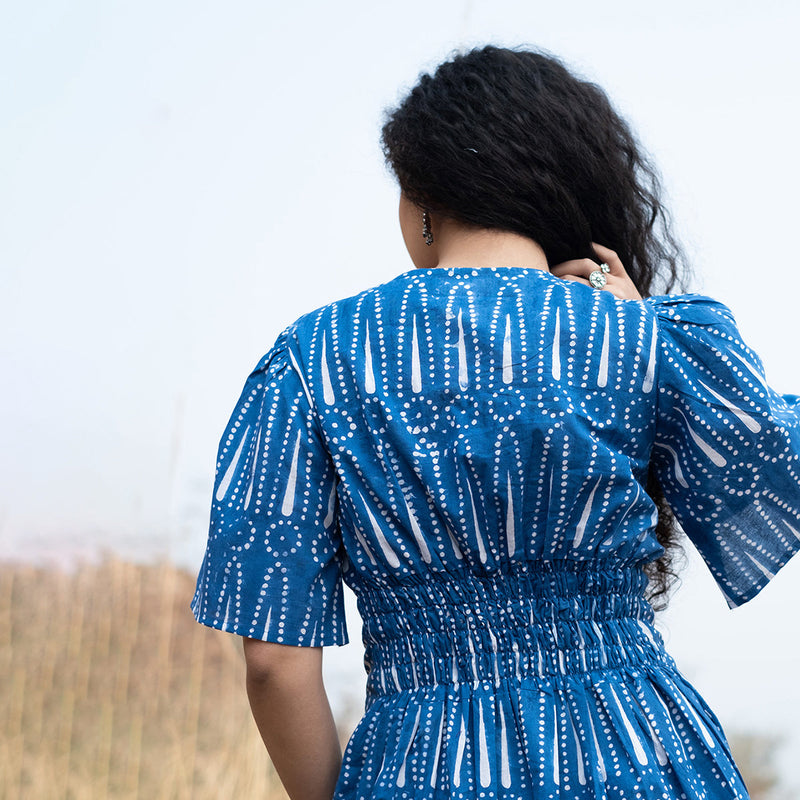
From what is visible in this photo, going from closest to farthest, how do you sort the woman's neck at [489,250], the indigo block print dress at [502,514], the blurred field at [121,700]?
the indigo block print dress at [502,514] → the woman's neck at [489,250] → the blurred field at [121,700]

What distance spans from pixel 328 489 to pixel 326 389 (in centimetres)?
9

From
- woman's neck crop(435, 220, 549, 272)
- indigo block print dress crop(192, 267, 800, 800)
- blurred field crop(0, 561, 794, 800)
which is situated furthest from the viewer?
blurred field crop(0, 561, 794, 800)

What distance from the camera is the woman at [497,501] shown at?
2.74 ft

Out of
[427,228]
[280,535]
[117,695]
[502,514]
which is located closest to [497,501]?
[502,514]

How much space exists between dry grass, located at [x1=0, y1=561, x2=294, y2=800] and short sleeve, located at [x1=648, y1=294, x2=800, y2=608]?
1511 mm

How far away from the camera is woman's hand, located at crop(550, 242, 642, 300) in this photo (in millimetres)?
986

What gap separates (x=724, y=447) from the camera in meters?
0.89

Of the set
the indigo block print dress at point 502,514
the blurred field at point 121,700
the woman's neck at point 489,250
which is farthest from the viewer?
the blurred field at point 121,700

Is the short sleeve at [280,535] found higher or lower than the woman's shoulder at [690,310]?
lower

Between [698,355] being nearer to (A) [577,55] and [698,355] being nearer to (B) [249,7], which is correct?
(A) [577,55]

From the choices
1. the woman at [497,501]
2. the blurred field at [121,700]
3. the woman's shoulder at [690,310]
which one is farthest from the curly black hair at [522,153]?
the blurred field at [121,700]

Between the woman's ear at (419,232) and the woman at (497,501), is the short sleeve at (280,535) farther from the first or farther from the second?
the woman's ear at (419,232)

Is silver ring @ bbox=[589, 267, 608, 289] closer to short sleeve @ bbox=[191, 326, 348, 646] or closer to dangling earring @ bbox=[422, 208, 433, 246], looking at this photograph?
dangling earring @ bbox=[422, 208, 433, 246]

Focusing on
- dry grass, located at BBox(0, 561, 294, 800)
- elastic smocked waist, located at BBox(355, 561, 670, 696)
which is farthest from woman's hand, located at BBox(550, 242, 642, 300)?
dry grass, located at BBox(0, 561, 294, 800)
